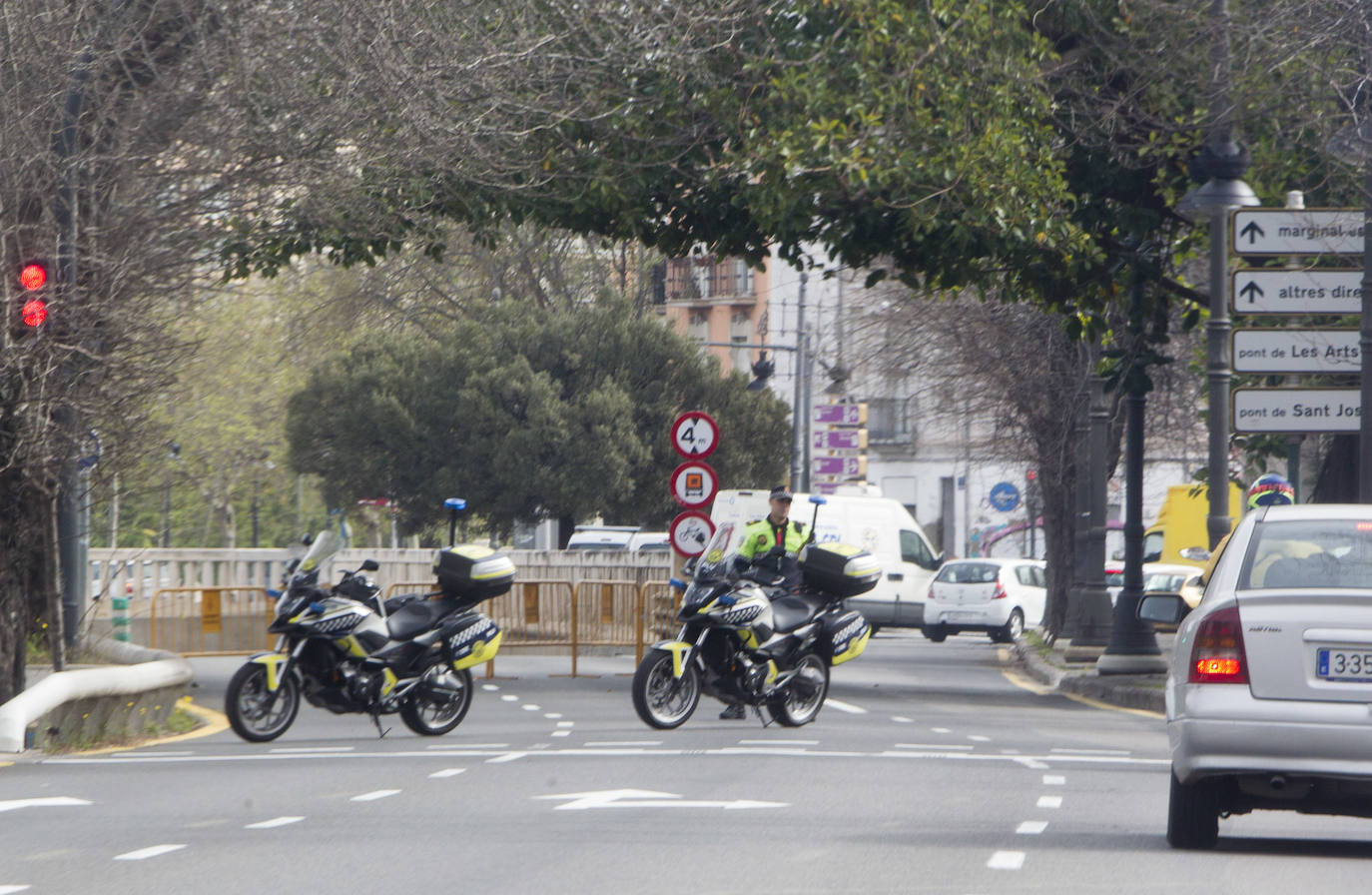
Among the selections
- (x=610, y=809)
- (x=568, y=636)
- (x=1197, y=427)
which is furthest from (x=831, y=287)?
(x=610, y=809)

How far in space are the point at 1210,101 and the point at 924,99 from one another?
7.71 feet

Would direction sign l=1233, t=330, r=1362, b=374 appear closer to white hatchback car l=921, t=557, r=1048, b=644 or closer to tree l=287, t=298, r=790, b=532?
white hatchback car l=921, t=557, r=1048, b=644

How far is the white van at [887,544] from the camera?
34875 millimetres

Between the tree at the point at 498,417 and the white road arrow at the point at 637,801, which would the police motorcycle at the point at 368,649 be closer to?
the white road arrow at the point at 637,801

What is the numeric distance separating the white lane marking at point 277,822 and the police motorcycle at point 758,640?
5.06 metres

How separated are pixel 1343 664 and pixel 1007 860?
155cm

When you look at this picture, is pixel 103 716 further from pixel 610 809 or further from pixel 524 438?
pixel 524 438

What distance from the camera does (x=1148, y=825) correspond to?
10117 millimetres

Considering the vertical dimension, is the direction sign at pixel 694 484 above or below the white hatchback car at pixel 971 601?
above

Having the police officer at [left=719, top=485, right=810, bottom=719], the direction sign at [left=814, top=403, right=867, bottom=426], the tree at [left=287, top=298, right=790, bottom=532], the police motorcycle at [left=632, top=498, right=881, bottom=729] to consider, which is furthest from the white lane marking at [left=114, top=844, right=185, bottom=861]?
the tree at [left=287, top=298, right=790, bottom=532]

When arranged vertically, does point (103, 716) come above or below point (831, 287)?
below

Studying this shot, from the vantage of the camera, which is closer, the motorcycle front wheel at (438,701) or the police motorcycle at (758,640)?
the motorcycle front wheel at (438,701)

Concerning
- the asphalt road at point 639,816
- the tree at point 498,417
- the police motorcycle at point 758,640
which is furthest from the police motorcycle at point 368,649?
the tree at point 498,417

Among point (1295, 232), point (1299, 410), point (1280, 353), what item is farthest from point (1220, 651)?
point (1295, 232)
